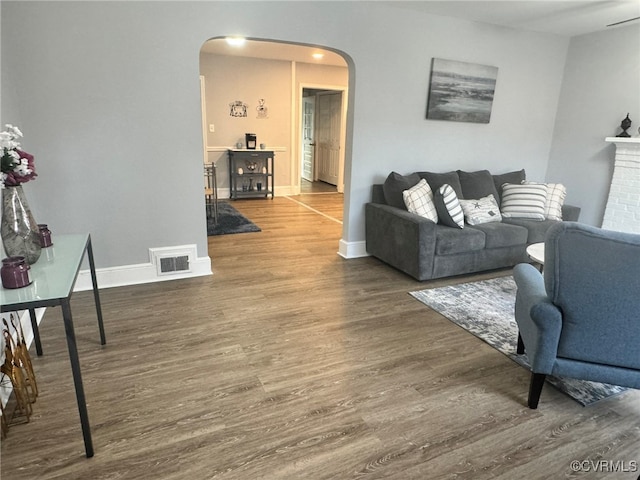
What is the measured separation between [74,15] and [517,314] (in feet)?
11.7

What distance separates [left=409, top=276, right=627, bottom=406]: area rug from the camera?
2.12 m

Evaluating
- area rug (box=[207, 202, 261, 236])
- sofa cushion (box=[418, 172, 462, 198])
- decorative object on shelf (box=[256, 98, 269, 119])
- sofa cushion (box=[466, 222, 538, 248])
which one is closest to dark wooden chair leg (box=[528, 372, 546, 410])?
sofa cushion (box=[466, 222, 538, 248])

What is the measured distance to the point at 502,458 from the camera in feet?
5.46

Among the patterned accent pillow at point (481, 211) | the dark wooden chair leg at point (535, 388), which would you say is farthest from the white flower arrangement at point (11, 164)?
the patterned accent pillow at point (481, 211)

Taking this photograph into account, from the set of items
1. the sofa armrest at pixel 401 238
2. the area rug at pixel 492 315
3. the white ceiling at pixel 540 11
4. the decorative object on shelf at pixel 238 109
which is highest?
the white ceiling at pixel 540 11

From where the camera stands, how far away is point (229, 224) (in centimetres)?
554

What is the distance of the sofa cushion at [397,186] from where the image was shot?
3896 millimetres

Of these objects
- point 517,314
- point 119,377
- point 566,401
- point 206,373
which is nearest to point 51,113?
point 119,377

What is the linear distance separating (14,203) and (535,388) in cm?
255

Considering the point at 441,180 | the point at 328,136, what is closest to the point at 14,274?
the point at 441,180

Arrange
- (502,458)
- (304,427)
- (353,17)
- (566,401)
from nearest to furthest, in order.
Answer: (502,458)
(304,427)
(566,401)
(353,17)

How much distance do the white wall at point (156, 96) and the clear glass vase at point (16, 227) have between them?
1.26m

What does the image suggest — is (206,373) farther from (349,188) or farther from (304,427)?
(349,188)

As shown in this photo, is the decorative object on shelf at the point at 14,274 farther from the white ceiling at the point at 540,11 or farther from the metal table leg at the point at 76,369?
the white ceiling at the point at 540,11
